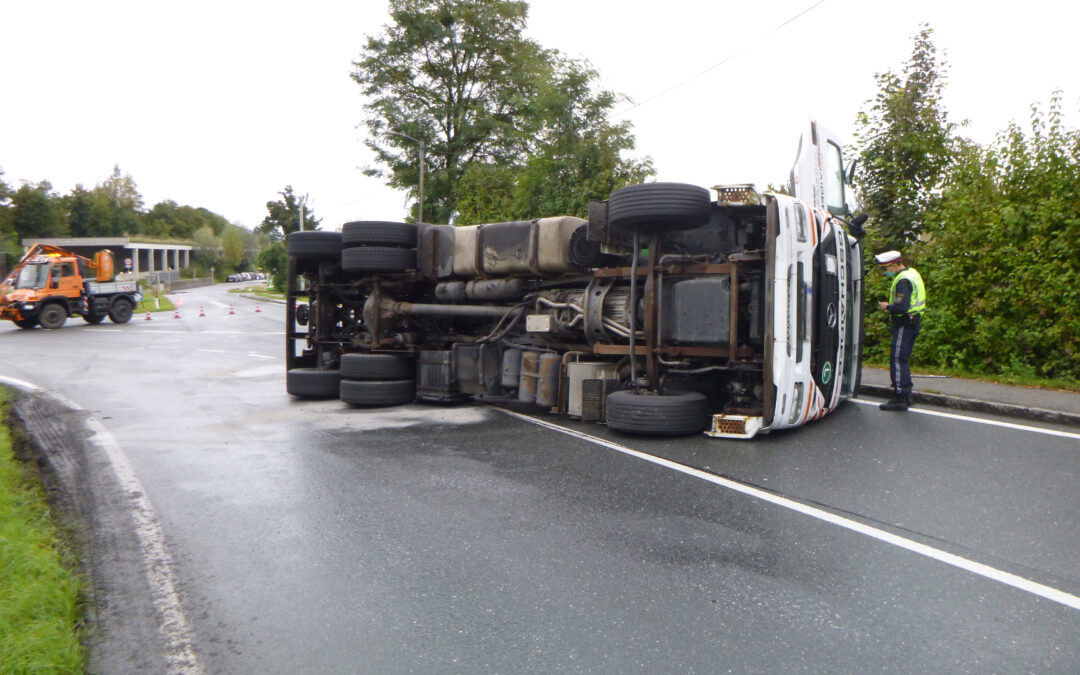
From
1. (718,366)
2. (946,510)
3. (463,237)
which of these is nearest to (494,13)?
(463,237)

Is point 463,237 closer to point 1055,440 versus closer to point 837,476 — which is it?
point 837,476

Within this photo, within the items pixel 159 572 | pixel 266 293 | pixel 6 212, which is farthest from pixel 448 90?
pixel 6 212

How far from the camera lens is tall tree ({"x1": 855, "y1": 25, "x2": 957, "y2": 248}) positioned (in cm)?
1165

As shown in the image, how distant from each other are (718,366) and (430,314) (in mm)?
3530

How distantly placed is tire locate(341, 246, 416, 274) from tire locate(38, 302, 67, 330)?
2047cm

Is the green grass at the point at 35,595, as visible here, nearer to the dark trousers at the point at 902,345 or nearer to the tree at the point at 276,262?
the dark trousers at the point at 902,345

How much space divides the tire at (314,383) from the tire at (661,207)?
425cm

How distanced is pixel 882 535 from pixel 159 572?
3631mm

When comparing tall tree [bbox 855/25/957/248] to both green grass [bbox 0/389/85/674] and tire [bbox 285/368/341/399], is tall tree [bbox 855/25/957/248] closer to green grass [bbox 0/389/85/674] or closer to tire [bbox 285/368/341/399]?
tire [bbox 285/368/341/399]

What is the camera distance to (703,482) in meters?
5.18

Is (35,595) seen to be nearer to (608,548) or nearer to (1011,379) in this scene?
(608,548)

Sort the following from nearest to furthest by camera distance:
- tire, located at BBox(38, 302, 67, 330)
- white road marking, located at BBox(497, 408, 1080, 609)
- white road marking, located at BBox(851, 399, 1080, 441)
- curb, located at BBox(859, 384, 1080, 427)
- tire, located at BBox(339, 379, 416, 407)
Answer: white road marking, located at BBox(497, 408, 1080, 609) < white road marking, located at BBox(851, 399, 1080, 441) < curb, located at BBox(859, 384, 1080, 427) < tire, located at BBox(339, 379, 416, 407) < tire, located at BBox(38, 302, 67, 330)

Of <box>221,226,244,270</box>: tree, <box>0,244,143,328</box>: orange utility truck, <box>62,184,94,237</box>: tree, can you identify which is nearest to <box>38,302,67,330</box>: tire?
<box>0,244,143,328</box>: orange utility truck

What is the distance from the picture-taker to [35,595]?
3.24m
